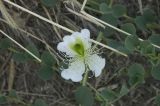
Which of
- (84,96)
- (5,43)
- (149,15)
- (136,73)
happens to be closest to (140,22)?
(149,15)

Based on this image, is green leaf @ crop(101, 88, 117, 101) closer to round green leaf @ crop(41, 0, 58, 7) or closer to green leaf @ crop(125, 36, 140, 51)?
green leaf @ crop(125, 36, 140, 51)

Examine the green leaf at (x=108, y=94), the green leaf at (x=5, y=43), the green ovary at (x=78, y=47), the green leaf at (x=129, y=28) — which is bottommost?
the green leaf at (x=108, y=94)

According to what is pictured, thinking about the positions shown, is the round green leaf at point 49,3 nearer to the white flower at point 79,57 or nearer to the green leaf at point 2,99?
the white flower at point 79,57

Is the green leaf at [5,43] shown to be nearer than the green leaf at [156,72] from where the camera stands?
No

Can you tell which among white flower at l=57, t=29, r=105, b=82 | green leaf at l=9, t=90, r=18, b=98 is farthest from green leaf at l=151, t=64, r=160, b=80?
green leaf at l=9, t=90, r=18, b=98

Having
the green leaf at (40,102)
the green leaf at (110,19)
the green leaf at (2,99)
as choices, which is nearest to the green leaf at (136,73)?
the green leaf at (110,19)

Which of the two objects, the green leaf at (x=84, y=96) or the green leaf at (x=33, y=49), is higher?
the green leaf at (x=33, y=49)
